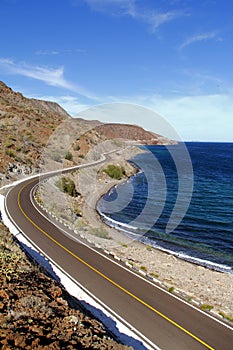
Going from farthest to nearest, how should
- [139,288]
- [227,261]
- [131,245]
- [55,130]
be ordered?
[55,130] < [131,245] < [227,261] < [139,288]

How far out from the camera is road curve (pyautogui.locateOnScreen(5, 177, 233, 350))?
36.9 ft

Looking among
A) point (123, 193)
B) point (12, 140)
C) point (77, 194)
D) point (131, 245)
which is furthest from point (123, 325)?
point (12, 140)

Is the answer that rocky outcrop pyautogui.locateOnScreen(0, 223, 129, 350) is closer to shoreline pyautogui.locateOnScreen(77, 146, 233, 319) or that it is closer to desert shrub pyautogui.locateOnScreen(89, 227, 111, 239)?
shoreline pyautogui.locateOnScreen(77, 146, 233, 319)

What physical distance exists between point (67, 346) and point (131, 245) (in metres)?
18.2

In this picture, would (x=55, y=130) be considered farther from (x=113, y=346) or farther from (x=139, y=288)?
(x=113, y=346)

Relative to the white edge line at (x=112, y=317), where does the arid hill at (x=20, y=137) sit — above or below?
above

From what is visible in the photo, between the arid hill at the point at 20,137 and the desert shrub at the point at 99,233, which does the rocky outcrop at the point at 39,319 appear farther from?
the arid hill at the point at 20,137

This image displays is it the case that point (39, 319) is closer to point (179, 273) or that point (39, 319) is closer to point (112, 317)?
point (112, 317)

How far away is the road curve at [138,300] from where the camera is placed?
11.3m

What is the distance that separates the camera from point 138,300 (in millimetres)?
13672

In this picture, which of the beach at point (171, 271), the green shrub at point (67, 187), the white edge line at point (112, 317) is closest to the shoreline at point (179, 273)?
the beach at point (171, 271)

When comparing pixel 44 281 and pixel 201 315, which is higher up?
pixel 44 281

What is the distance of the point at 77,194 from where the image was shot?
143 feet

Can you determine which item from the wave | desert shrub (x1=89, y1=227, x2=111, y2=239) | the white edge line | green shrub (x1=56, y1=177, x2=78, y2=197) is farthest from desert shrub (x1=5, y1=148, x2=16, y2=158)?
the white edge line
